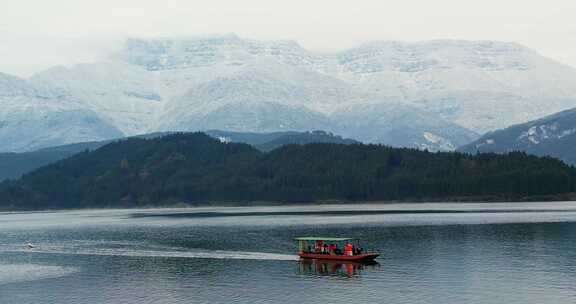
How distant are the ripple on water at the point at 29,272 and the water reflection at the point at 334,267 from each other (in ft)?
140

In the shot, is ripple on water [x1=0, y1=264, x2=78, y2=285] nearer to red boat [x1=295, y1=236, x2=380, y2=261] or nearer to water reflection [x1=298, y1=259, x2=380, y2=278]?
water reflection [x1=298, y1=259, x2=380, y2=278]

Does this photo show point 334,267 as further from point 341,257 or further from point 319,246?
point 319,246

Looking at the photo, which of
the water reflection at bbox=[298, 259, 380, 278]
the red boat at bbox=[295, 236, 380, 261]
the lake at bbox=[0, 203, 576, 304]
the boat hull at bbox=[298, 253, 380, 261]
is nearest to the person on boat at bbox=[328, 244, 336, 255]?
the red boat at bbox=[295, 236, 380, 261]

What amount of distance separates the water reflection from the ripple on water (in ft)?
140

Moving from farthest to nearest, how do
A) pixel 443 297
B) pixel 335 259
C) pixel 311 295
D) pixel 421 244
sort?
pixel 421 244
pixel 335 259
pixel 311 295
pixel 443 297

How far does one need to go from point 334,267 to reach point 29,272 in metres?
56.1

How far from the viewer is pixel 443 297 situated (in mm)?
120000

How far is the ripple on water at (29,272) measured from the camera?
159m

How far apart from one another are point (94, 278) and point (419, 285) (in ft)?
189

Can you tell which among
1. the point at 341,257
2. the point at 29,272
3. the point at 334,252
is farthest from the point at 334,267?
the point at 29,272

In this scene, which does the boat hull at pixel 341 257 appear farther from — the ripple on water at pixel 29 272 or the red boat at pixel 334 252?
the ripple on water at pixel 29 272

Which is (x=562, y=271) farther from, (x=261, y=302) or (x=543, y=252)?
(x=261, y=302)

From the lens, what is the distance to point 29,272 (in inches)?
6619

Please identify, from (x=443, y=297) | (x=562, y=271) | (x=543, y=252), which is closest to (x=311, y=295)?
(x=443, y=297)
